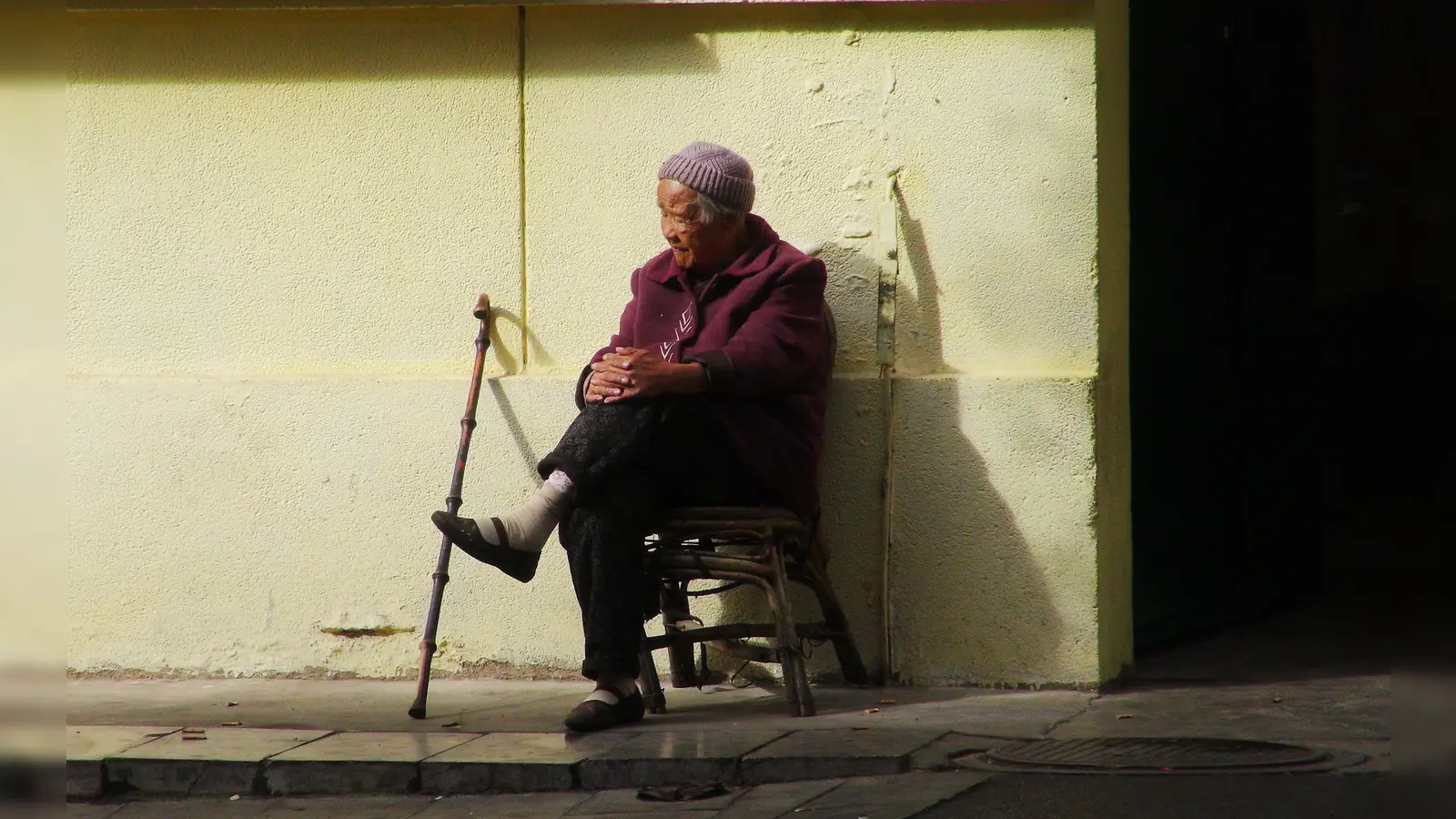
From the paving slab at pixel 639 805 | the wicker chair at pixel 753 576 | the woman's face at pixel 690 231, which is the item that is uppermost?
the woman's face at pixel 690 231

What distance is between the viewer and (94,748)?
4789mm

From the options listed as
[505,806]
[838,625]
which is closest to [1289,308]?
[838,625]

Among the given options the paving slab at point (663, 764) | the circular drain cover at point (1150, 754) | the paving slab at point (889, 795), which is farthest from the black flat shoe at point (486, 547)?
the circular drain cover at point (1150, 754)

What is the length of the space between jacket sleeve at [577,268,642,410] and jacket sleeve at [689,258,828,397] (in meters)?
0.38

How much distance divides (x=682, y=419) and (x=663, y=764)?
1074mm

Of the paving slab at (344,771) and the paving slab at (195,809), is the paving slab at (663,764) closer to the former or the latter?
the paving slab at (344,771)

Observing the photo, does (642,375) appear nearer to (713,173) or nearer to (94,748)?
(713,173)

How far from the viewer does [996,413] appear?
18.0 feet

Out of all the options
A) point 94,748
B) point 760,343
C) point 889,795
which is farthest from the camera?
point 760,343

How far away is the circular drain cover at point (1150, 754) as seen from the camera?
4.34 m

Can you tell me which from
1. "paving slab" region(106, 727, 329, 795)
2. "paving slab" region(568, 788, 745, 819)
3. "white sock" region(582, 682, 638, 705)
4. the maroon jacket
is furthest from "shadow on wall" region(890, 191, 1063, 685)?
"paving slab" region(106, 727, 329, 795)

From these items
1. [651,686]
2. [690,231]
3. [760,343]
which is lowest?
[651,686]

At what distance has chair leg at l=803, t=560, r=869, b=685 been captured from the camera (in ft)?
17.5

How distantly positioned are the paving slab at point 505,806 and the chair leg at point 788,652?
2.80 feet
